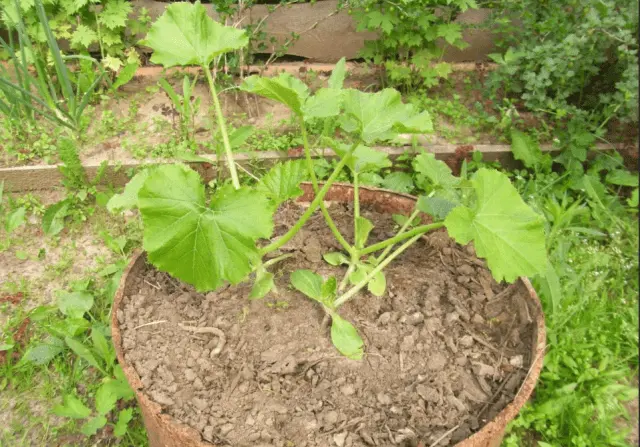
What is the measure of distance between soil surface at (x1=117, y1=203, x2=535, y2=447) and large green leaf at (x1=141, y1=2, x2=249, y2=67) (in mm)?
721

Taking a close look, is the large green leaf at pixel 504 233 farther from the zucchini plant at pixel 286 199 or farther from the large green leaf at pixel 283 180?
the large green leaf at pixel 283 180

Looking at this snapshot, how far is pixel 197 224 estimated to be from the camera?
56.8 inches

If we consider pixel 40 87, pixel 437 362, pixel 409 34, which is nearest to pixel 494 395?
pixel 437 362

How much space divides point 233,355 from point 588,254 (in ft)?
5.39

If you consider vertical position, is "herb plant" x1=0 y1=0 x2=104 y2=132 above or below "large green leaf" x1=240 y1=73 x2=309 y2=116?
below

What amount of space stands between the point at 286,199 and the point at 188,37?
65 cm

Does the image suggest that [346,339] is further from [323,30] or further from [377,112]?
[323,30]

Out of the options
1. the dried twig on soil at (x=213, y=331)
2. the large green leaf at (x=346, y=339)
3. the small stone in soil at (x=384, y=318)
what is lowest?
the small stone in soil at (x=384, y=318)

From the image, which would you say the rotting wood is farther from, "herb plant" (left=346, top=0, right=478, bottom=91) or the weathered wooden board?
the weathered wooden board

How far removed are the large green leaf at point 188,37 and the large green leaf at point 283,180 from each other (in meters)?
0.47

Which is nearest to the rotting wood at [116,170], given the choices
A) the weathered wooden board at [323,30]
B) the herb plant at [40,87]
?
the herb plant at [40,87]

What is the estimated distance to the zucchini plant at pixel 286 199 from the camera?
56.9 inches

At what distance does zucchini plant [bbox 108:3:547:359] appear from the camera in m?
1.45

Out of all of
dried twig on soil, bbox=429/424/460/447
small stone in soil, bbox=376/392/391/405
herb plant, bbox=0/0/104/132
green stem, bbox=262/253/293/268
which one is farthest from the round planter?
Result: herb plant, bbox=0/0/104/132
